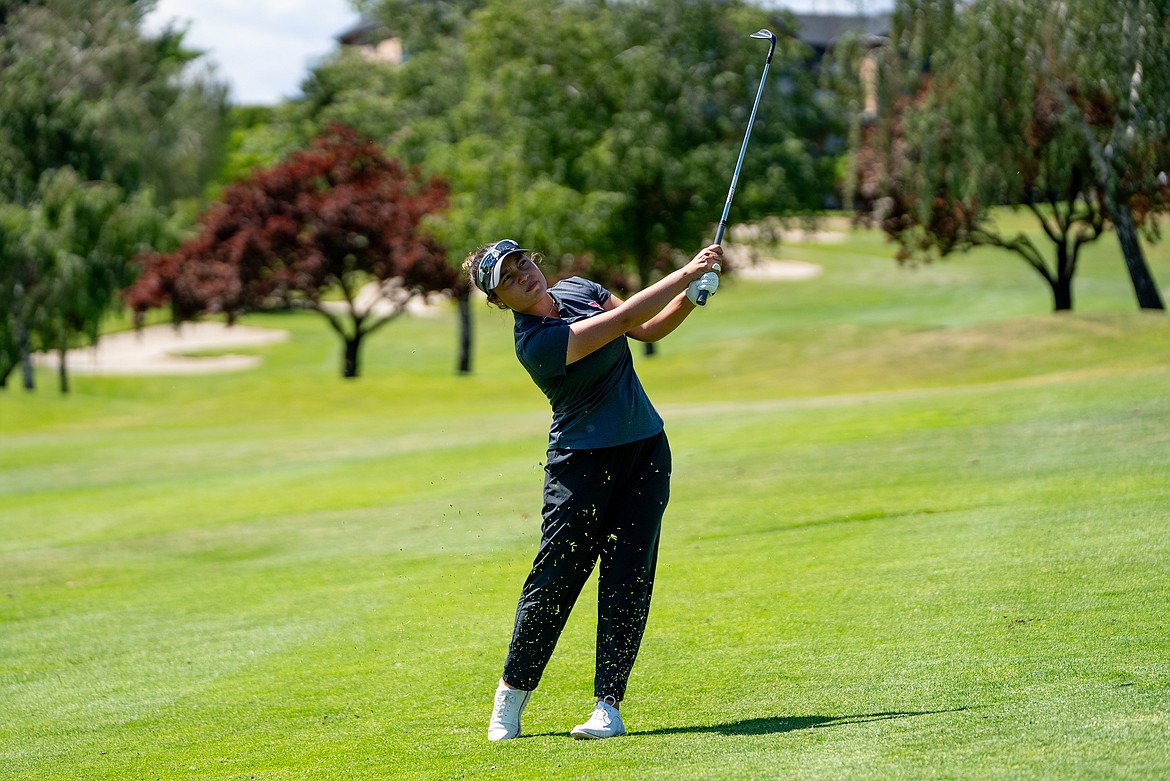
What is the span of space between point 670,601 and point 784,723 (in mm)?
2968

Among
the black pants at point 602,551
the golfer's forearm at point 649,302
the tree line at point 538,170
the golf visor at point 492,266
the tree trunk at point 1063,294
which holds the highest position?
the tree line at point 538,170

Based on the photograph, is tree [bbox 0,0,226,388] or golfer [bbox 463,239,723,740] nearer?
golfer [bbox 463,239,723,740]

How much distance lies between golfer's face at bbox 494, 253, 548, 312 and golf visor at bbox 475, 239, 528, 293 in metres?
0.02

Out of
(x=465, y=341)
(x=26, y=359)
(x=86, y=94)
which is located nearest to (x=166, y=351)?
(x=26, y=359)

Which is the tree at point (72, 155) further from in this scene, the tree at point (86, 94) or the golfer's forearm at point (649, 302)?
the golfer's forearm at point (649, 302)

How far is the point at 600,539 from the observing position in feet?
20.0

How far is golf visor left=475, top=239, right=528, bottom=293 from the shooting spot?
5.79 metres

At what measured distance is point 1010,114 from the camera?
3041 centimetres

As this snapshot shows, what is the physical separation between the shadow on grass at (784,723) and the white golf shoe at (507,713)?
1.78 feet

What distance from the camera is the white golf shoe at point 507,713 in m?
6.03

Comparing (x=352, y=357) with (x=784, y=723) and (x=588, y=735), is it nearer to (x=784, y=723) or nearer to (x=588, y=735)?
(x=588, y=735)

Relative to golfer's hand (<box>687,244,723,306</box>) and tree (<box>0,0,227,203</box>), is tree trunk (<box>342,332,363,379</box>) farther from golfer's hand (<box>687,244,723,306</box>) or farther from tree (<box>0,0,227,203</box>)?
golfer's hand (<box>687,244,723,306</box>)

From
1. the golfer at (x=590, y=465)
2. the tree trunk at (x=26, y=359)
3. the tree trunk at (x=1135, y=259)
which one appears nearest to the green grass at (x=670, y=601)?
the golfer at (x=590, y=465)

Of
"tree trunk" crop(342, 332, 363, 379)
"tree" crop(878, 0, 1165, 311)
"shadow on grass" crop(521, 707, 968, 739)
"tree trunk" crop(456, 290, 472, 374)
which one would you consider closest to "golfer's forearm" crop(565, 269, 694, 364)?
"shadow on grass" crop(521, 707, 968, 739)
